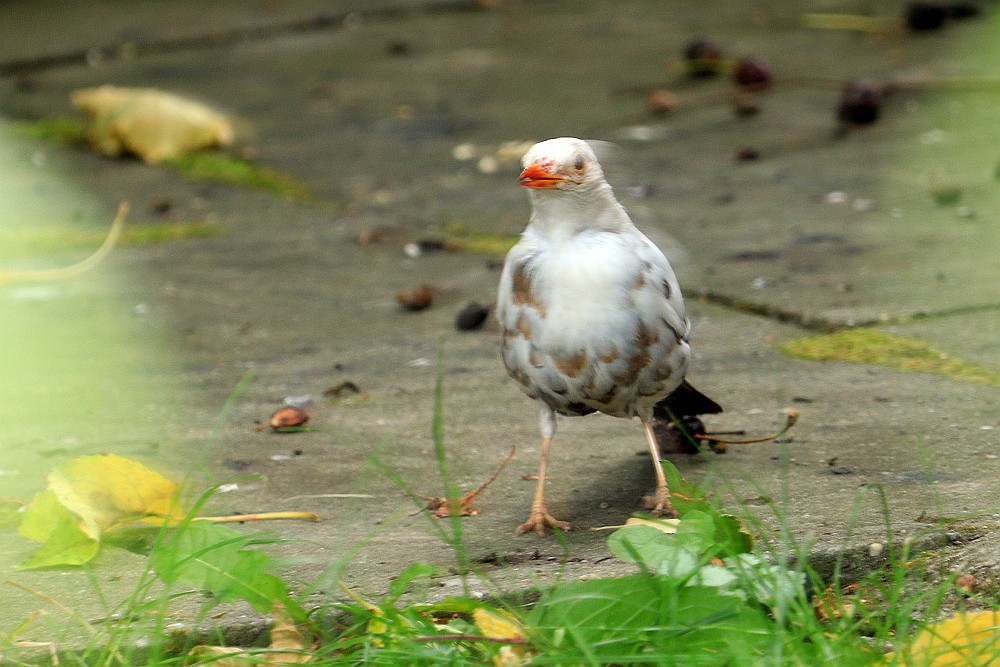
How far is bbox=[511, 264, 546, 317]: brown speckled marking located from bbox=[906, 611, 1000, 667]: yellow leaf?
87cm

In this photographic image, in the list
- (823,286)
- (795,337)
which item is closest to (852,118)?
(823,286)

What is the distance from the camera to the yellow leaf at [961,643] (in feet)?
5.98

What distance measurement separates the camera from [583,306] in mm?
2375

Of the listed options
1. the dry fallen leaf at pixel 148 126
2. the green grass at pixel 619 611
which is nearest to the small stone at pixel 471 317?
the green grass at pixel 619 611

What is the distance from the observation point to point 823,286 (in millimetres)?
3822

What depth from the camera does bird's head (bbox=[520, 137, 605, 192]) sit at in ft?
7.78

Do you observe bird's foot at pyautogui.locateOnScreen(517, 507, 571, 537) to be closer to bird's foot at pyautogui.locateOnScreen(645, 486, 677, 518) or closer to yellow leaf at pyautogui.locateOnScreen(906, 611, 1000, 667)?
bird's foot at pyautogui.locateOnScreen(645, 486, 677, 518)

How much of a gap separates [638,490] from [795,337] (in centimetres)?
101

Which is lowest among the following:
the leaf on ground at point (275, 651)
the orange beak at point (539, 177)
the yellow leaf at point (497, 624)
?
the leaf on ground at point (275, 651)

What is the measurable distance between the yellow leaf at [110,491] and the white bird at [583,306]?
673 mm

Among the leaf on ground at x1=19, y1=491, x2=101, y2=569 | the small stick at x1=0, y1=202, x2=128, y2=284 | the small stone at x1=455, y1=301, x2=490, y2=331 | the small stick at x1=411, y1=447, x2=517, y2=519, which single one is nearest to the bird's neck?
the small stick at x1=411, y1=447, x2=517, y2=519

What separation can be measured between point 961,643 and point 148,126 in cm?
471

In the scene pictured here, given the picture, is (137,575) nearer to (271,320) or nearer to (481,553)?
(481,553)

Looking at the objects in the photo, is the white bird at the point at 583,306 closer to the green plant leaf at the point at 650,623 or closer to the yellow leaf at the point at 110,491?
the green plant leaf at the point at 650,623
